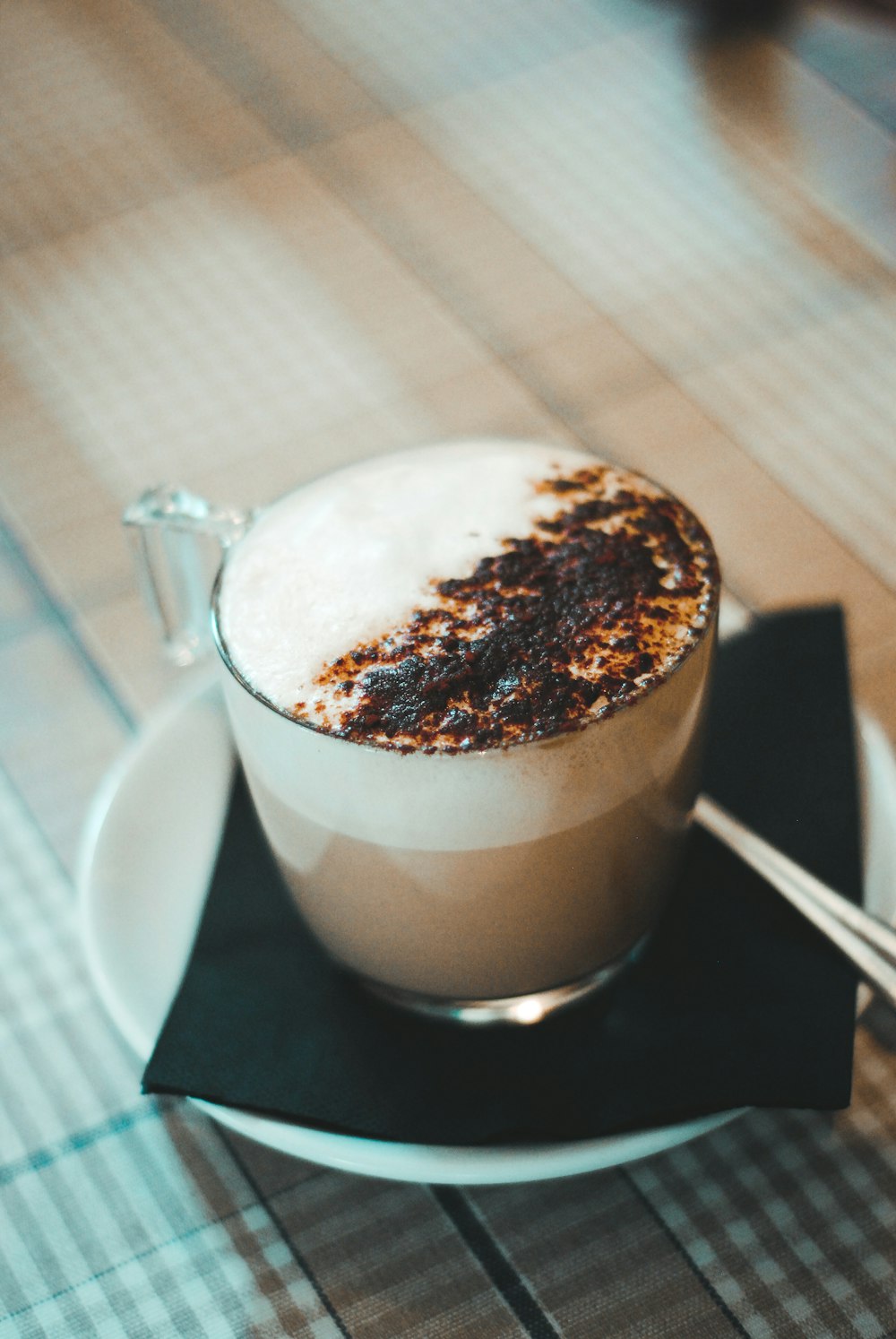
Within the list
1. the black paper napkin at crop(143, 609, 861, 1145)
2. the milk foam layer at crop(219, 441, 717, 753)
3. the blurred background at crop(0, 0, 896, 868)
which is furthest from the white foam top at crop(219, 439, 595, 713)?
the blurred background at crop(0, 0, 896, 868)

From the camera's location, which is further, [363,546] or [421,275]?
→ [421,275]

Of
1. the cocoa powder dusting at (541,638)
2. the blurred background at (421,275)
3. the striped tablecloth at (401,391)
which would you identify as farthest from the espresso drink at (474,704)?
the blurred background at (421,275)

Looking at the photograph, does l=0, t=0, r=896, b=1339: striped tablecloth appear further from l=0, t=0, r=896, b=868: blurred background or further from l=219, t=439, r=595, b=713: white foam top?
l=219, t=439, r=595, b=713: white foam top

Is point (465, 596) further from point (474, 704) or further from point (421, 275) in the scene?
point (421, 275)

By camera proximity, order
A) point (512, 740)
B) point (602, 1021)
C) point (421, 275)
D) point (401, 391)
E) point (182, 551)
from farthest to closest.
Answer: point (421, 275), point (401, 391), point (182, 551), point (602, 1021), point (512, 740)

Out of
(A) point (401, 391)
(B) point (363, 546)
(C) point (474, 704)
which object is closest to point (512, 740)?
(C) point (474, 704)

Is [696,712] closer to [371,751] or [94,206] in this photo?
[371,751]

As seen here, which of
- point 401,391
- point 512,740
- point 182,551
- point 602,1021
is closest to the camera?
point 512,740

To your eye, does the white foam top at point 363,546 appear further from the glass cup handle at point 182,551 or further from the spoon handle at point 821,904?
the spoon handle at point 821,904
